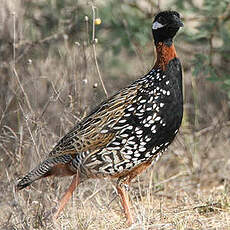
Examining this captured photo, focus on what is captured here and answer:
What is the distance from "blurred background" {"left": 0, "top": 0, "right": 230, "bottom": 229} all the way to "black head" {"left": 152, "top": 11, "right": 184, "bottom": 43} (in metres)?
0.60

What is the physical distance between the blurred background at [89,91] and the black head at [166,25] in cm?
60

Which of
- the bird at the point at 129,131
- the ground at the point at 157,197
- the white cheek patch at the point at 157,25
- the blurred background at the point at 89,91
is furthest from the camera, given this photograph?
the blurred background at the point at 89,91

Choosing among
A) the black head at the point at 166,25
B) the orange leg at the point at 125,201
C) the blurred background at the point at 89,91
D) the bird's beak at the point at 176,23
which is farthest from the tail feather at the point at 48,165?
the bird's beak at the point at 176,23

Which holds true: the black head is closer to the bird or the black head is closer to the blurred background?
the bird

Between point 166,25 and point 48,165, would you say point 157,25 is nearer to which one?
point 166,25

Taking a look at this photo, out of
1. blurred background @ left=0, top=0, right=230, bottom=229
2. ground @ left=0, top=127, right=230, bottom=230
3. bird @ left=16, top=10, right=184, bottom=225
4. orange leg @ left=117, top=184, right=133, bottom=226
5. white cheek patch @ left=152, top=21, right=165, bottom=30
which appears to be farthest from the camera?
blurred background @ left=0, top=0, right=230, bottom=229

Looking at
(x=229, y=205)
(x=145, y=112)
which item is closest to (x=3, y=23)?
(x=145, y=112)

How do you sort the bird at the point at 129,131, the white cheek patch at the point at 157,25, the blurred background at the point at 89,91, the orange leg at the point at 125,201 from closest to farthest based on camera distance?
the bird at the point at 129,131 < the orange leg at the point at 125,201 < the white cheek patch at the point at 157,25 < the blurred background at the point at 89,91

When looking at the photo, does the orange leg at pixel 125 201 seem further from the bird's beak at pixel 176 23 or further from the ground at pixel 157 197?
the bird's beak at pixel 176 23

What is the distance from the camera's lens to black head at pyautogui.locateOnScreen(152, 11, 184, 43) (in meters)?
5.91

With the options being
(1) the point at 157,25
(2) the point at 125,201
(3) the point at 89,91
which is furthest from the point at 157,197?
(1) the point at 157,25

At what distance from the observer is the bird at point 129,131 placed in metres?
5.75

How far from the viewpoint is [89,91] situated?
7117 millimetres

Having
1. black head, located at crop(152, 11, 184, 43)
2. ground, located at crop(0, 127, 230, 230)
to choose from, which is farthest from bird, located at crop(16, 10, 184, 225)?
ground, located at crop(0, 127, 230, 230)
